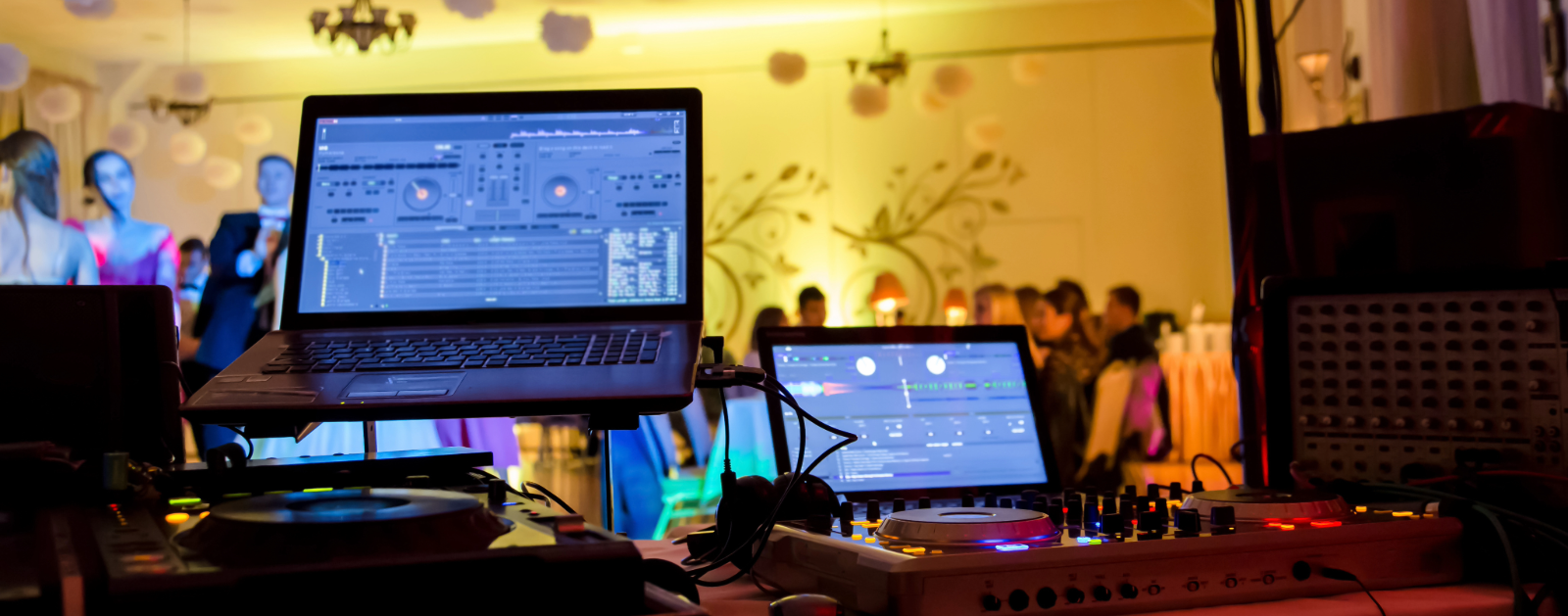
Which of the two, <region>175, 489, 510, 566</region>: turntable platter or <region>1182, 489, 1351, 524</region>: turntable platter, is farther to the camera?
<region>1182, 489, 1351, 524</region>: turntable platter

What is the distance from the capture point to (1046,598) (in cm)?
62

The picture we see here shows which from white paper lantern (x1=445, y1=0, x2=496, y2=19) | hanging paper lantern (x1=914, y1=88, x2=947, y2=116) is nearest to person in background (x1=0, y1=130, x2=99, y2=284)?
white paper lantern (x1=445, y1=0, x2=496, y2=19)

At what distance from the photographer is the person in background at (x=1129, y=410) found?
4867mm

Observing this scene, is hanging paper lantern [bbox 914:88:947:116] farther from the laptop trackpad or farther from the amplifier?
the laptop trackpad

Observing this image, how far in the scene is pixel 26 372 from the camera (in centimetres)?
72

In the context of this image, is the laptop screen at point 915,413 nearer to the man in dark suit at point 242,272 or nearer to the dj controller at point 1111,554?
the dj controller at point 1111,554

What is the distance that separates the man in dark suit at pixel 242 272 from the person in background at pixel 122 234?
70 cm

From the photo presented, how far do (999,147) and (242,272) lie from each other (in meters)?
3.96

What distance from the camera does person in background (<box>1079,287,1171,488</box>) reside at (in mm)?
4867

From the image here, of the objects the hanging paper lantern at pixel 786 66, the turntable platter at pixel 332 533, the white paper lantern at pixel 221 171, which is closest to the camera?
the turntable platter at pixel 332 533

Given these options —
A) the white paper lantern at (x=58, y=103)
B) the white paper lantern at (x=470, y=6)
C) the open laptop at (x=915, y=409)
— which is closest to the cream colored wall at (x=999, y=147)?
the white paper lantern at (x=470, y=6)

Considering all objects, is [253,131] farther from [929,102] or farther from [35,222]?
[929,102]

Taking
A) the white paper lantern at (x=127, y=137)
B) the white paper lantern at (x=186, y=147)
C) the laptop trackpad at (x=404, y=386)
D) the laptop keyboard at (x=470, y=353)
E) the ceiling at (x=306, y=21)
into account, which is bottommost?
the laptop trackpad at (x=404, y=386)

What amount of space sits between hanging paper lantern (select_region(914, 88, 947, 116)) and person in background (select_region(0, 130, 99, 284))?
4.83 meters
